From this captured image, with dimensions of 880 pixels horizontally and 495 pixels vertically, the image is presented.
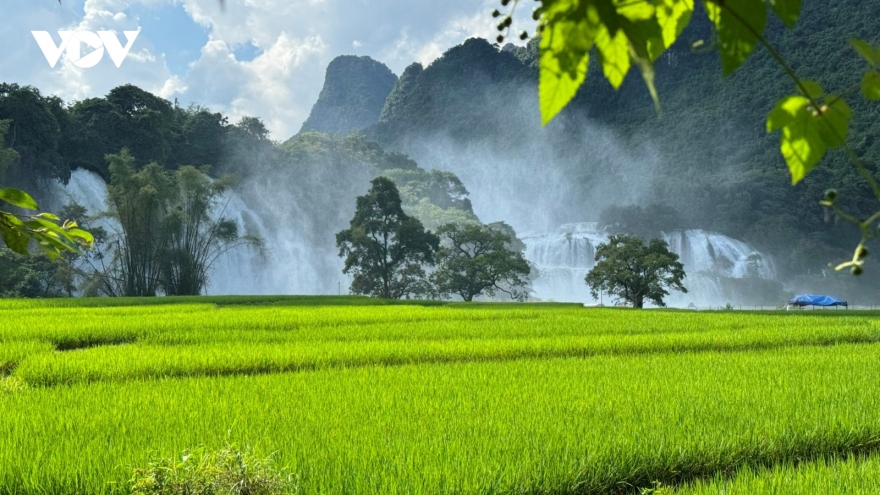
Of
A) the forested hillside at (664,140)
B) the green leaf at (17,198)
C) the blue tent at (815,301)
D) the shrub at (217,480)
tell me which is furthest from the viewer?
the forested hillside at (664,140)

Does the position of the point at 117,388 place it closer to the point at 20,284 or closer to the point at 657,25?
the point at 657,25

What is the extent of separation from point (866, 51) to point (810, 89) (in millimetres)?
49

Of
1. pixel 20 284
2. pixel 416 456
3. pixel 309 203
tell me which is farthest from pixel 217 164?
pixel 416 456

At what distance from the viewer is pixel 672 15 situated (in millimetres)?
392

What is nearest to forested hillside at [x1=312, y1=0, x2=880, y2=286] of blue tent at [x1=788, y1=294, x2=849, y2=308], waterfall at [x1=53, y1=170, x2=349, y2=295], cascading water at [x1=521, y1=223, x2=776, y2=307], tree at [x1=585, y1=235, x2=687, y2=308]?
cascading water at [x1=521, y1=223, x2=776, y2=307]

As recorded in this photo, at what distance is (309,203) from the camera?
47.0 m

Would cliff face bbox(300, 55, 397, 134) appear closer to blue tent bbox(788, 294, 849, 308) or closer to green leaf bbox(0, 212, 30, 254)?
blue tent bbox(788, 294, 849, 308)

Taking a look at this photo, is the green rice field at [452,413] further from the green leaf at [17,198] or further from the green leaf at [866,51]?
the green leaf at [866,51]

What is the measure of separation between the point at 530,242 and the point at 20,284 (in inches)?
1211

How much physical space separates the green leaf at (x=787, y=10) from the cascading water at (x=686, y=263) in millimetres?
40158

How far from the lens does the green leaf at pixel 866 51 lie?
39cm

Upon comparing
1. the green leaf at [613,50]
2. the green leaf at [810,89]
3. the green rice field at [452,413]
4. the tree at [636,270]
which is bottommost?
the green rice field at [452,413]

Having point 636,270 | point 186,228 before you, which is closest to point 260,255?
point 186,228

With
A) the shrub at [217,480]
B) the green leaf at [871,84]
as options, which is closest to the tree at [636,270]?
the shrub at [217,480]
